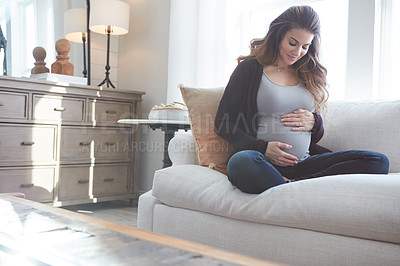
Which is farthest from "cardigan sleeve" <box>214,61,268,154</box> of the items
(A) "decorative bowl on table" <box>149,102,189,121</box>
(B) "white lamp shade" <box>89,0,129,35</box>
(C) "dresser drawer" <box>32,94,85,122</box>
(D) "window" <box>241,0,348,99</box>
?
(B) "white lamp shade" <box>89,0,129,35</box>

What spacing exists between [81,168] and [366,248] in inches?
90.7

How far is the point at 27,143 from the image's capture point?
2764mm

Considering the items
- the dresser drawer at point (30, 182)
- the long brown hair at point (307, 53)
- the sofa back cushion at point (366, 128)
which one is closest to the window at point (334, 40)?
the sofa back cushion at point (366, 128)

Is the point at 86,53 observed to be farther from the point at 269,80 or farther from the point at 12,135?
the point at 269,80

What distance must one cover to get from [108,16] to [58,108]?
2.85 ft

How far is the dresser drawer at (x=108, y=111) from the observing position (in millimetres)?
3129

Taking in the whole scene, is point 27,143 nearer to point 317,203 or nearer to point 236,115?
point 236,115

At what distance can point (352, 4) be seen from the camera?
254cm

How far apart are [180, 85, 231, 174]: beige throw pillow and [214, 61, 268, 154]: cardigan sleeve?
0.23 ft

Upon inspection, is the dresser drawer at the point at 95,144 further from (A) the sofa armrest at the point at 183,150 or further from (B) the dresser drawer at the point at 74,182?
(A) the sofa armrest at the point at 183,150

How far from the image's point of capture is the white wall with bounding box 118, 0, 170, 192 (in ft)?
11.4

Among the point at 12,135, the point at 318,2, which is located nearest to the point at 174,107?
the point at 12,135

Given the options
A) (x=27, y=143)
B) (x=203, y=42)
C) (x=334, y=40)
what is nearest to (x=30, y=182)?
(x=27, y=143)

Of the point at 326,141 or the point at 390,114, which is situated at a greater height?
the point at 390,114
